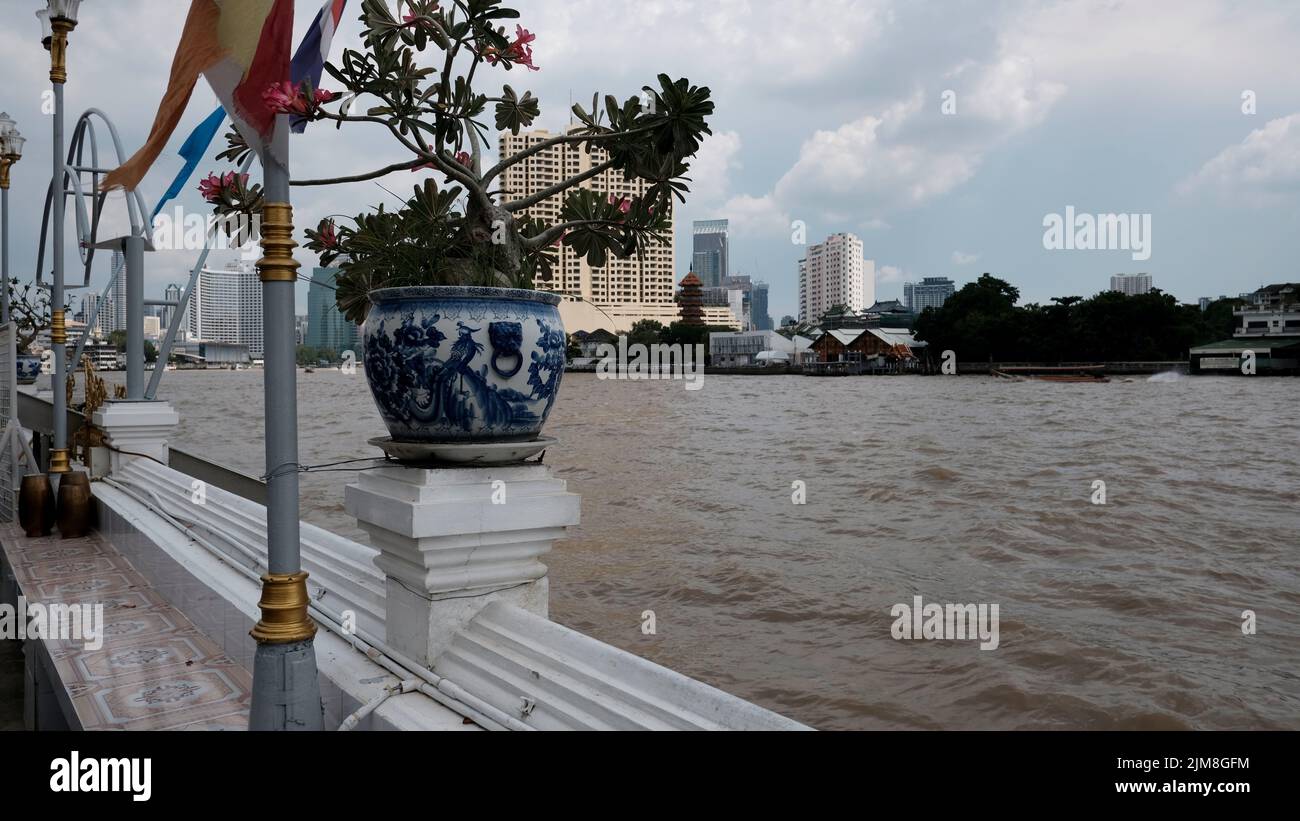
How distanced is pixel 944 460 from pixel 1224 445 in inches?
238

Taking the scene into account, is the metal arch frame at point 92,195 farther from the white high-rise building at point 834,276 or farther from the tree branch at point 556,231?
the white high-rise building at point 834,276

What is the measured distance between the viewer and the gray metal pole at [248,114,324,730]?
1871 mm

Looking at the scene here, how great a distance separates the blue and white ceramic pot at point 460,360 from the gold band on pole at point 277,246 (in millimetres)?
272

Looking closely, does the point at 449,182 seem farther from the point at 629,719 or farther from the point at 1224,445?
the point at 1224,445

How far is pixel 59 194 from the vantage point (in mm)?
6590

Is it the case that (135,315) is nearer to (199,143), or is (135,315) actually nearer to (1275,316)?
(199,143)

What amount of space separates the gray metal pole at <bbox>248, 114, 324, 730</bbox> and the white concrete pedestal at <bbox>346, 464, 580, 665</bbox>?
0.28 meters

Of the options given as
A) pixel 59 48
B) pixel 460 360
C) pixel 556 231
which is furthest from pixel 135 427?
pixel 460 360

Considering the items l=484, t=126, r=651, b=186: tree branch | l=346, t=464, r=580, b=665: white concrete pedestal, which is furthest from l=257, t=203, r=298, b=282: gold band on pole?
l=484, t=126, r=651, b=186: tree branch

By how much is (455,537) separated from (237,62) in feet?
3.69

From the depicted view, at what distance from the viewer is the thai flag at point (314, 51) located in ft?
6.49

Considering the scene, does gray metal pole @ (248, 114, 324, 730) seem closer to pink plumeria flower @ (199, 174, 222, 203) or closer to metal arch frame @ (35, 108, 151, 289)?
pink plumeria flower @ (199, 174, 222, 203)
